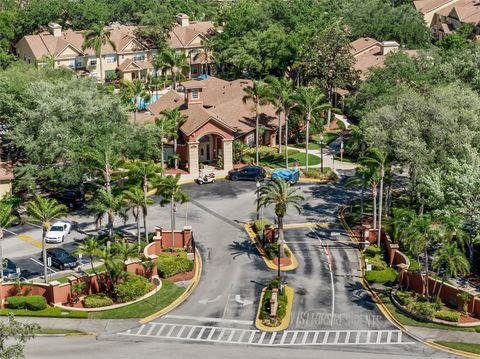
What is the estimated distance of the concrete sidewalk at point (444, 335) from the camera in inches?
2048

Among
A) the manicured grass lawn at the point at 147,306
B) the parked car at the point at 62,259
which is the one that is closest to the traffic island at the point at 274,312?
the manicured grass lawn at the point at 147,306

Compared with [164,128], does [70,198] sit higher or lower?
lower

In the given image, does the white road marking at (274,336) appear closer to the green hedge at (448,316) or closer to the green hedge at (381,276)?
the green hedge at (448,316)

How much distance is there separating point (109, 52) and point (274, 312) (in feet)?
266

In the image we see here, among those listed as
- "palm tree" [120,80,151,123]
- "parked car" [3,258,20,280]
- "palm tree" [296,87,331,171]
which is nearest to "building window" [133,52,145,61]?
"palm tree" [120,80,151,123]

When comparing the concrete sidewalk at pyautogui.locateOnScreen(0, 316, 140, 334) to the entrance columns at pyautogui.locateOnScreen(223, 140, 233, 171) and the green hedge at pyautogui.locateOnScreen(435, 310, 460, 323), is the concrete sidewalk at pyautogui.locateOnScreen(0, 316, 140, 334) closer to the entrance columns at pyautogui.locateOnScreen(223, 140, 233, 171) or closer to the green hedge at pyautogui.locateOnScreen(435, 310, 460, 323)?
the green hedge at pyautogui.locateOnScreen(435, 310, 460, 323)

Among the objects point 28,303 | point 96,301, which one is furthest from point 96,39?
point 28,303

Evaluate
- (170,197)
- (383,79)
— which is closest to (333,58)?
(383,79)

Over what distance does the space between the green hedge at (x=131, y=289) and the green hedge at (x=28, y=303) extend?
5.29 meters

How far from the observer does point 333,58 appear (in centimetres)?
10125

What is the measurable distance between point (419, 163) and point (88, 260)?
95.7 feet

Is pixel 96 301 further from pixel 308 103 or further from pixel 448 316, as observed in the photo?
pixel 308 103

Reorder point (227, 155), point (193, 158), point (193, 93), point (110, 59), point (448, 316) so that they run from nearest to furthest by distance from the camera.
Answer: point (448, 316), point (193, 158), point (227, 155), point (193, 93), point (110, 59)

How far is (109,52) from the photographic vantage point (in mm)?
125938
